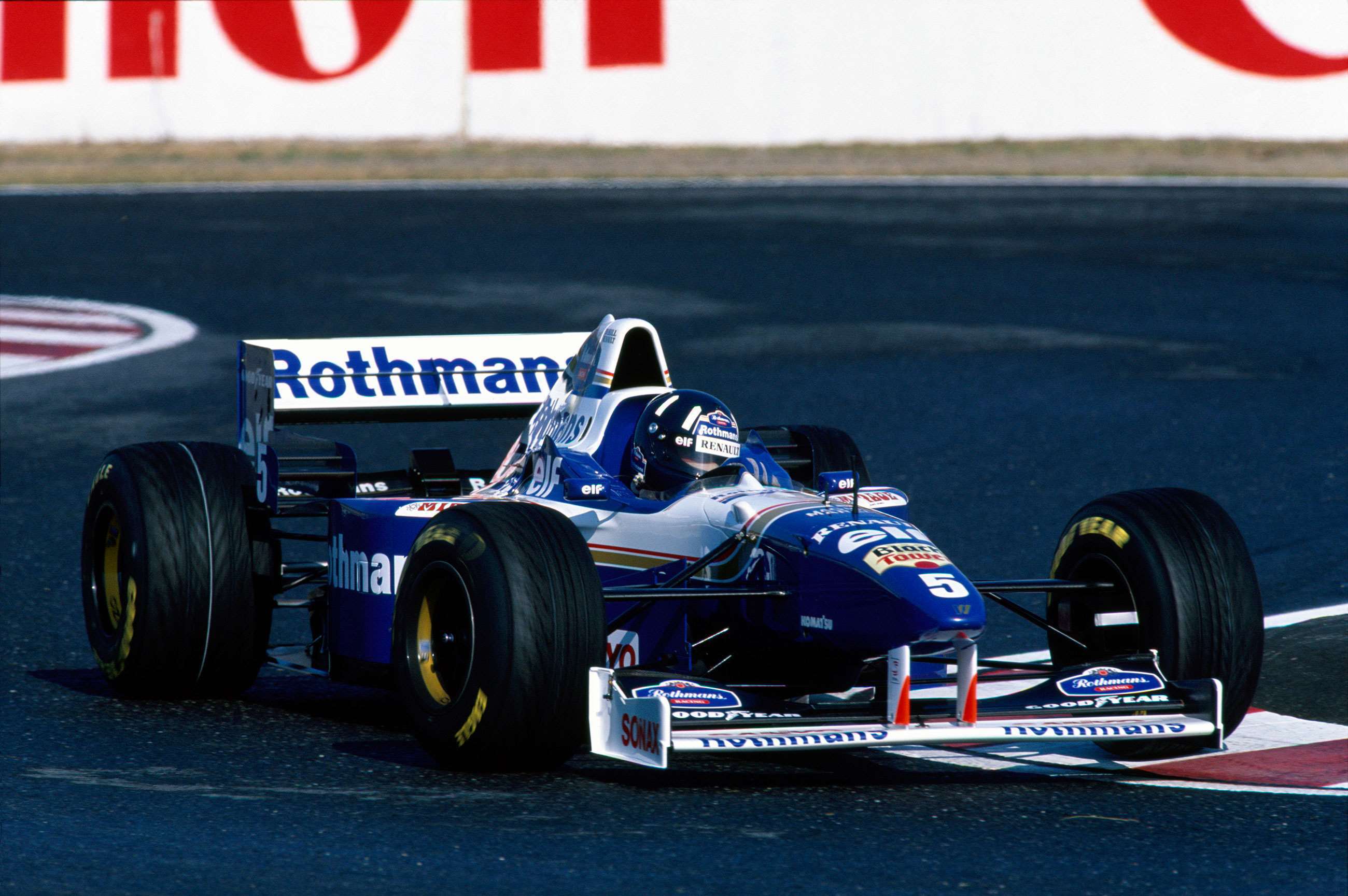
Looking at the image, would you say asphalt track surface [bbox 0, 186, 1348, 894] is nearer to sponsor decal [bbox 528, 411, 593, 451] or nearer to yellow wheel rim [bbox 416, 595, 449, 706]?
yellow wheel rim [bbox 416, 595, 449, 706]

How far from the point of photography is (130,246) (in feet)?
63.3

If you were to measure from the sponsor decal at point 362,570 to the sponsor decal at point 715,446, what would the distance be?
1048 millimetres

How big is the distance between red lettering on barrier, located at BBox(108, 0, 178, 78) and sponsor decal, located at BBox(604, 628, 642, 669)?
18094 millimetres

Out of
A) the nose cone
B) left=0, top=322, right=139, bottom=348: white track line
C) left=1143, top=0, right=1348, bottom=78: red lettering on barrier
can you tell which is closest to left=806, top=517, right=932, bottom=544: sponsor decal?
the nose cone

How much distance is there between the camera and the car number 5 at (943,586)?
579 cm

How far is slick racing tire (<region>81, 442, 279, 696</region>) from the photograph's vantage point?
23.3ft

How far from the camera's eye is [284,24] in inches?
908

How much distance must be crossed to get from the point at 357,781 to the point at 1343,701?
3272 mm

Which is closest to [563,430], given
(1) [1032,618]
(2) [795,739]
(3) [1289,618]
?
(1) [1032,618]

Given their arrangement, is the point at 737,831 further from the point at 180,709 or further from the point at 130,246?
the point at 130,246

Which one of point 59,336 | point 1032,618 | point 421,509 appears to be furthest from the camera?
point 59,336

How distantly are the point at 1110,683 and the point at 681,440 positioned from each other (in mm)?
1583

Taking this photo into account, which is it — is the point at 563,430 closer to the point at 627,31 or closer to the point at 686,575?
the point at 686,575

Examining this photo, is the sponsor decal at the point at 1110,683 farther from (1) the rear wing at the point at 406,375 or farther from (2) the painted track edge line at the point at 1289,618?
(1) the rear wing at the point at 406,375
